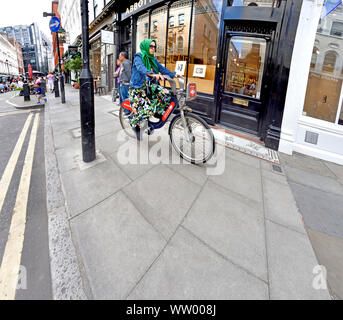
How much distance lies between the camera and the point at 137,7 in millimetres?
8758

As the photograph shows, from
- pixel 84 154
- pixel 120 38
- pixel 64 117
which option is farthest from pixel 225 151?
pixel 120 38

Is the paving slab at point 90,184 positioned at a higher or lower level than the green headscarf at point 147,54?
lower

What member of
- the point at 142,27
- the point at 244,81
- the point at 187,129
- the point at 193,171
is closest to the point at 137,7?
the point at 142,27

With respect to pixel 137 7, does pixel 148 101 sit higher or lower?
lower

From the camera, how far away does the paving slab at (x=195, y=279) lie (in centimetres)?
150

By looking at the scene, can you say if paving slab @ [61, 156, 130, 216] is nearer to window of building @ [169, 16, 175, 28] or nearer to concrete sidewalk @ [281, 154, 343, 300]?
concrete sidewalk @ [281, 154, 343, 300]

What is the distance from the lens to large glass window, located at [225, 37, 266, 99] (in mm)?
5281

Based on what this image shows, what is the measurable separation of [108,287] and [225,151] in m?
3.49

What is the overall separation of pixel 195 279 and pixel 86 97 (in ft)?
9.17

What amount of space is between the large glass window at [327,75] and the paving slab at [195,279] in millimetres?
4864

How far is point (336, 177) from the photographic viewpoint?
12.7ft

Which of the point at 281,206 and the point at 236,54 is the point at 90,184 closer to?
the point at 281,206

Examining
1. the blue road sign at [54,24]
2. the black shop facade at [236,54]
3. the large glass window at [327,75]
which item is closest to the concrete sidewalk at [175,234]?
the black shop facade at [236,54]

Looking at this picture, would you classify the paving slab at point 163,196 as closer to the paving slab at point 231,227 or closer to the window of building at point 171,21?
the paving slab at point 231,227
